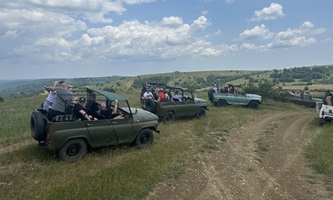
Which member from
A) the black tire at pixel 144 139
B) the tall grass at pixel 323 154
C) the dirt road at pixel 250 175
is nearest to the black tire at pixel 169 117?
the dirt road at pixel 250 175

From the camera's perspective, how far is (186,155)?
9961mm

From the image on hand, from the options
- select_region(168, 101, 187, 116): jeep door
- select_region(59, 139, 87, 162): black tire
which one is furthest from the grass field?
select_region(168, 101, 187, 116): jeep door

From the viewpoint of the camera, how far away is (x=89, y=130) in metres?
9.16

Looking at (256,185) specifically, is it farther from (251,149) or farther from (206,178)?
(251,149)

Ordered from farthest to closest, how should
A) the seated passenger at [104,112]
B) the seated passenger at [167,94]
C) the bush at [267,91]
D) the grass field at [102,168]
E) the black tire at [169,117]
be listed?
the bush at [267,91] → the seated passenger at [167,94] → the black tire at [169,117] → the seated passenger at [104,112] → the grass field at [102,168]

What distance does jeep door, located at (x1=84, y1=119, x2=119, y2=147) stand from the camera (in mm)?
9242

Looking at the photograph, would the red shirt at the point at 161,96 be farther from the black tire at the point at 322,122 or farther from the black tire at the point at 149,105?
the black tire at the point at 322,122

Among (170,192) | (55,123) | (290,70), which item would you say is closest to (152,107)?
(55,123)

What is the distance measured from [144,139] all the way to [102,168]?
284cm

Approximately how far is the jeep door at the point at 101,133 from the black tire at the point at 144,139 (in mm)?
955

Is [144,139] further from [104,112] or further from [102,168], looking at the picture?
[102,168]

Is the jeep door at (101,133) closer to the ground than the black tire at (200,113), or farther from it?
farther from it

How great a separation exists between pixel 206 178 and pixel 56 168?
440 cm

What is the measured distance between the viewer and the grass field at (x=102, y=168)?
6710mm
